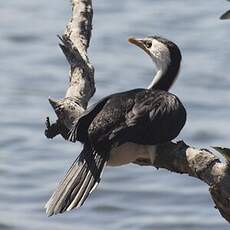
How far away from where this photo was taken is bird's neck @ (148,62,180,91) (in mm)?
7180

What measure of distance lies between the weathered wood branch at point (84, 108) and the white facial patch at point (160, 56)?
0.72 meters

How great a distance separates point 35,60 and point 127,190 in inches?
142

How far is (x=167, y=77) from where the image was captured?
7.22 metres

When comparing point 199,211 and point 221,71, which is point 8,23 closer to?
point 221,71

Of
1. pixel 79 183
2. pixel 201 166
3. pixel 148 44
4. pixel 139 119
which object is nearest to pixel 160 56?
pixel 148 44

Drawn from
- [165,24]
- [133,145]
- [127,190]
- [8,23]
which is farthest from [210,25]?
[133,145]

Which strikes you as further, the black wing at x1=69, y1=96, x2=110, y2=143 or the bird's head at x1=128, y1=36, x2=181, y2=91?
the bird's head at x1=128, y1=36, x2=181, y2=91

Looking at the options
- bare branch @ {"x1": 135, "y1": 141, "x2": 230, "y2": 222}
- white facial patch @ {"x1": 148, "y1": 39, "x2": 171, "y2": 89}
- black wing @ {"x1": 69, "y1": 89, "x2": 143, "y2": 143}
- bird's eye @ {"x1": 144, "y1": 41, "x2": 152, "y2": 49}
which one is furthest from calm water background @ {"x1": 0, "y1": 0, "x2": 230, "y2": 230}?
bare branch @ {"x1": 135, "y1": 141, "x2": 230, "y2": 222}

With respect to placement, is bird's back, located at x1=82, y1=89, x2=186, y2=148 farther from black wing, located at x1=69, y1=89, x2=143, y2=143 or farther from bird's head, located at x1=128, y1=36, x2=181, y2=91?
bird's head, located at x1=128, y1=36, x2=181, y2=91

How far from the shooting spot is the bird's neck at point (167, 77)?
718 centimetres

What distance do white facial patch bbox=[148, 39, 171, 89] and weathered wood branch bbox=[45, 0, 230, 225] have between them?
2.35 ft

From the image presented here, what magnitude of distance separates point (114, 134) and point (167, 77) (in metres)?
0.95

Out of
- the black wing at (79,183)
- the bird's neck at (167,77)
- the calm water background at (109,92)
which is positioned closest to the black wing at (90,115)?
the black wing at (79,183)

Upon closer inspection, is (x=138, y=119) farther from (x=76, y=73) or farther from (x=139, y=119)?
(x=76, y=73)
